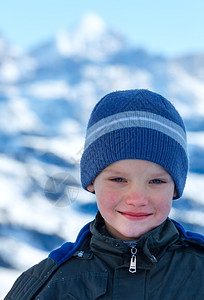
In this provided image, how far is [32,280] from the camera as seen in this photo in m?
0.98

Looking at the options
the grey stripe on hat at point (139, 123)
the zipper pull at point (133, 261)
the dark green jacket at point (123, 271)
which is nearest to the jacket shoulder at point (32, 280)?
the dark green jacket at point (123, 271)

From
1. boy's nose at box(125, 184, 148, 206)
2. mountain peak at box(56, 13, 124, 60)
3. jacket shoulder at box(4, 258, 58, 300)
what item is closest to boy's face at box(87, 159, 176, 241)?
boy's nose at box(125, 184, 148, 206)

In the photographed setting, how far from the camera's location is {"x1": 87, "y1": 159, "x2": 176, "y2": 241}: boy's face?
0.89 m

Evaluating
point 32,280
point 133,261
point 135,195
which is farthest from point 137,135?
point 32,280

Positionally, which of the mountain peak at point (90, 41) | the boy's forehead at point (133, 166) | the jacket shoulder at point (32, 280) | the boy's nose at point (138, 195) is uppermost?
the mountain peak at point (90, 41)

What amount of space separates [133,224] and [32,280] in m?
0.27

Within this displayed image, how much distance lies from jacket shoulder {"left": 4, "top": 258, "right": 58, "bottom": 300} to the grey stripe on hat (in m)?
0.30

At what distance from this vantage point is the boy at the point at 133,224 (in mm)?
883

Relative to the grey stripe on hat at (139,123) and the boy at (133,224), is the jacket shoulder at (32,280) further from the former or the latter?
the grey stripe on hat at (139,123)

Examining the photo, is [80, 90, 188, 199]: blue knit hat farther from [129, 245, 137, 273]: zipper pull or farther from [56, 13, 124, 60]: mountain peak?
[56, 13, 124, 60]: mountain peak

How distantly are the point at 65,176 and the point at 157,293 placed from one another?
0.52 meters

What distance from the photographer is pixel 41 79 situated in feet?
26.6

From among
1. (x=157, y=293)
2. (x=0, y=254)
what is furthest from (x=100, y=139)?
(x=0, y=254)

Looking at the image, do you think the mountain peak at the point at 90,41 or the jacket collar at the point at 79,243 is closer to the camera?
the jacket collar at the point at 79,243
